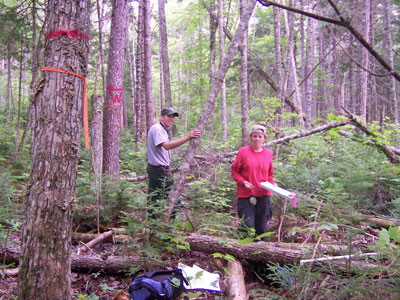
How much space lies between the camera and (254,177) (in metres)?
4.80

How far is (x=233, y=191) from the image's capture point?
280 inches

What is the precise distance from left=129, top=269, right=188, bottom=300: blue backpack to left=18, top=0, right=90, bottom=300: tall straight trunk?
0.72 meters

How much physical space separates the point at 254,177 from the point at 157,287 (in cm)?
246

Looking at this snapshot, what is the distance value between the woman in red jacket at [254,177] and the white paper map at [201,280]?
129 centimetres

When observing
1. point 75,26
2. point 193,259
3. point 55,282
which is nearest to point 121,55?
point 75,26

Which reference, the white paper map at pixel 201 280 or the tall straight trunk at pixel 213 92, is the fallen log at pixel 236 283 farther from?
the tall straight trunk at pixel 213 92

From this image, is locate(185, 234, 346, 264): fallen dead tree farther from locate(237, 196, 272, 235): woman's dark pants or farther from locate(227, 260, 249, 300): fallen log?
locate(237, 196, 272, 235): woman's dark pants

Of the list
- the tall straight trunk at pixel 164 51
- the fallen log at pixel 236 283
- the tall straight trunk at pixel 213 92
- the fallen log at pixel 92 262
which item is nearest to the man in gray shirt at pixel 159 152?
the tall straight trunk at pixel 213 92

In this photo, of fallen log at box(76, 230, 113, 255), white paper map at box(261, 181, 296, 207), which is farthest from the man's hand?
fallen log at box(76, 230, 113, 255)

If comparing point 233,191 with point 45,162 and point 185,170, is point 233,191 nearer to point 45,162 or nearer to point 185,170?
point 185,170

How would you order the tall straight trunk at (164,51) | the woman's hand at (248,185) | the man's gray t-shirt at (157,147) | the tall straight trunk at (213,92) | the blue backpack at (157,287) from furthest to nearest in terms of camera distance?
the tall straight trunk at (164,51), the man's gray t-shirt at (157,147), the woman's hand at (248,185), the tall straight trunk at (213,92), the blue backpack at (157,287)

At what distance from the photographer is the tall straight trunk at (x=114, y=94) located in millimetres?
7891

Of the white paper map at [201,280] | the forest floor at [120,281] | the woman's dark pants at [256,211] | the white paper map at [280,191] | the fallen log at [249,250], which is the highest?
the white paper map at [280,191]

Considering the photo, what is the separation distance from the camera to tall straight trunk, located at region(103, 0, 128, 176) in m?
7.89
